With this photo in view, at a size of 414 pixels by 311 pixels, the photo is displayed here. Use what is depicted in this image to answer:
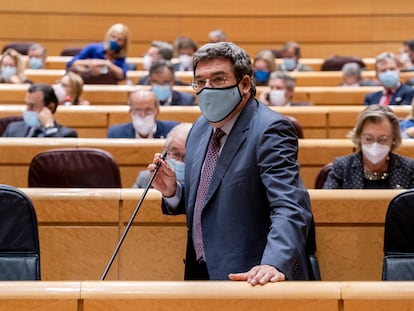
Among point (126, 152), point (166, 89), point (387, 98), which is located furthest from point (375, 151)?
point (387, 98)

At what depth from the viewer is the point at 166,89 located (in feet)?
17.1

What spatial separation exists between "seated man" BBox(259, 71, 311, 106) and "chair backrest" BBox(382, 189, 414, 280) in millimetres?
2965

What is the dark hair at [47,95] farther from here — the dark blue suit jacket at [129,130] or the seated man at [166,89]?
the seated man at [166,89]

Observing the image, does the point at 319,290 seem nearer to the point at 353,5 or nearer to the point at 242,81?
the point at 242,81

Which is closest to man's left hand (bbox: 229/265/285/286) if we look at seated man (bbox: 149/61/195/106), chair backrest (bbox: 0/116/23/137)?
chair backrest (bbox: 0/116/23/137)

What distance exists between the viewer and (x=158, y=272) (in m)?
2.68

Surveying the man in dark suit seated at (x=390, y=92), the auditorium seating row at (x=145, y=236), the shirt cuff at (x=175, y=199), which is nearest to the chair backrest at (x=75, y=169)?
the auditorium seating row at (x=145, y=236)

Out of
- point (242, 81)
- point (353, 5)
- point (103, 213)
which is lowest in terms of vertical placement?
point (103, 213)

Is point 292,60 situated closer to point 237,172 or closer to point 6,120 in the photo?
point 6,120

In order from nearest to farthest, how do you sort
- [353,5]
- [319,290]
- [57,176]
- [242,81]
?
[319,290] < [242,81] < [57,176] < [353,5]

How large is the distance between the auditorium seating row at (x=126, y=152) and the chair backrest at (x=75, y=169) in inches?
13.5

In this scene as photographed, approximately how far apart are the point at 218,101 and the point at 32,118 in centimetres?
253

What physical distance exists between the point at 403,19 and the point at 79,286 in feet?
25.6

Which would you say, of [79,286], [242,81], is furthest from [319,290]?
[242,81]
